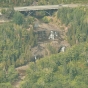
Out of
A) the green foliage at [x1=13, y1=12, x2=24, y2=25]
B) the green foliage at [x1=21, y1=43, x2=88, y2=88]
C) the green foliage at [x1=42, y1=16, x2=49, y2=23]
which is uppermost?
the green foliage at [x1=13, y1=12, x2=24, y2=25]

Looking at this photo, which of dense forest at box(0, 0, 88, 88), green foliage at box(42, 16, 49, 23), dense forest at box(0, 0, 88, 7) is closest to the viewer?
dense forest at box(0, 0, 88, 88)

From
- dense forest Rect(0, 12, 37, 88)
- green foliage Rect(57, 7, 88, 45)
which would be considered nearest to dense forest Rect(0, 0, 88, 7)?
green foliage Rect(57, 7, 88, 45)

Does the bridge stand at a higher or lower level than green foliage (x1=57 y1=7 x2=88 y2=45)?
higher

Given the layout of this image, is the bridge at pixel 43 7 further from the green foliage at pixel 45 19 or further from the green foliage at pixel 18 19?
the green foliage at pixel 18 19

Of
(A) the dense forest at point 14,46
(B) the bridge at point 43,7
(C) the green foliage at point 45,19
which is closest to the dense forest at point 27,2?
(B) the bridge at point 43,7

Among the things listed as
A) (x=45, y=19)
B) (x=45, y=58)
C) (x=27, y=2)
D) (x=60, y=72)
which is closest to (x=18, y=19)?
(x=45, y=19)

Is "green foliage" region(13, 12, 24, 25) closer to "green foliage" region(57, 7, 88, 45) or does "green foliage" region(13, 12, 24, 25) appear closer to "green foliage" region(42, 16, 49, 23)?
"green foliage" region(42, 16, 49, 23)

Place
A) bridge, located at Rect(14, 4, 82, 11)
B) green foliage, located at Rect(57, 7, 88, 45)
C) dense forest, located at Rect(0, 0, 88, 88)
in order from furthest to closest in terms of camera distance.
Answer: bridge, located at Rect(14, 4, 82, 11) < green foliage, located at Rect(57, 7, 88, 45) < dense forest, located at Rect(0, 0, 88, 88)

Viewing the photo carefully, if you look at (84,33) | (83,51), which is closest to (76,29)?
(84,33)

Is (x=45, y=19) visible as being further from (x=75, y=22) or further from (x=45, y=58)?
(x=45, y=58)

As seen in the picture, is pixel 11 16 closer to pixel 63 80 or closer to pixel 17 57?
pixel 17 57
